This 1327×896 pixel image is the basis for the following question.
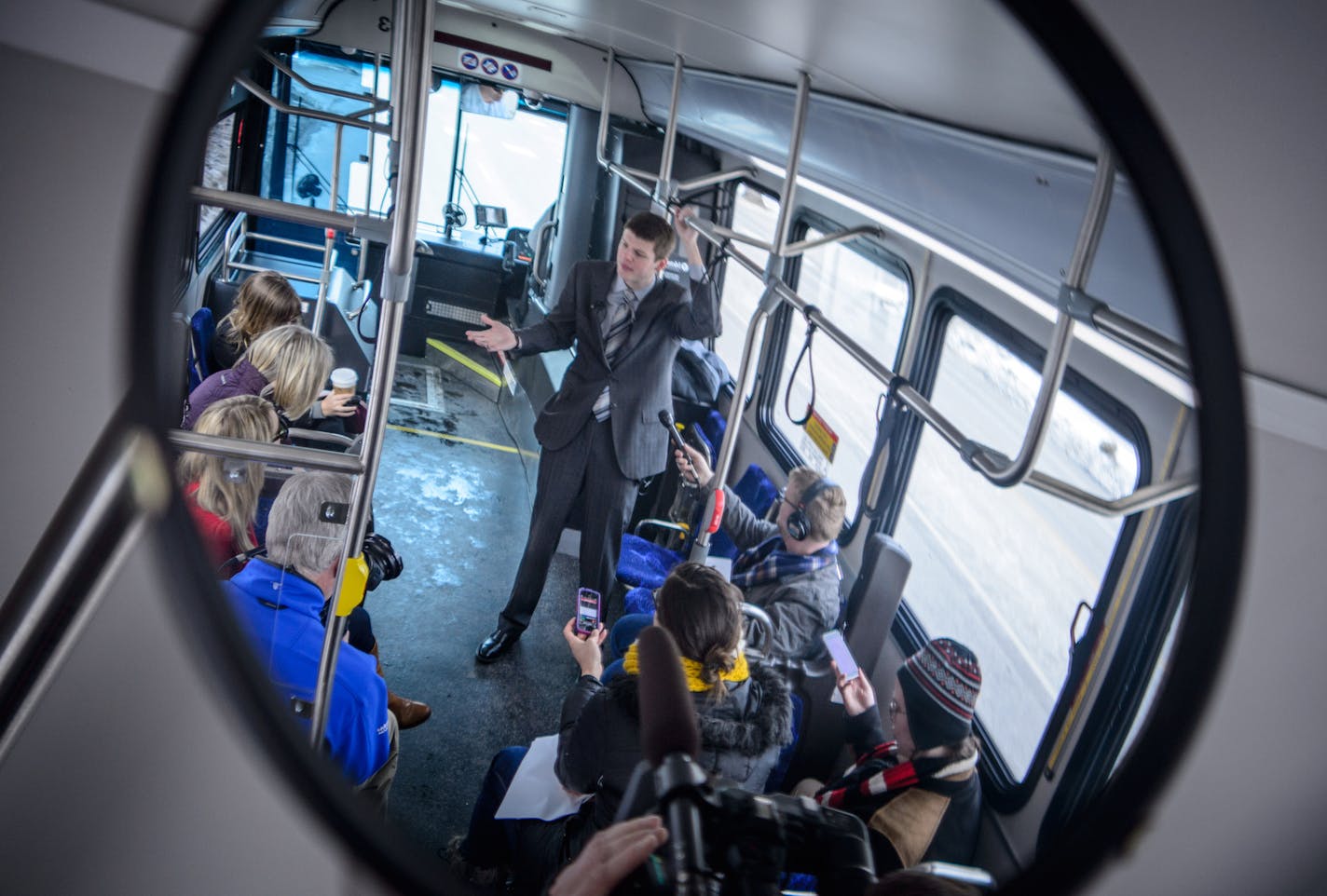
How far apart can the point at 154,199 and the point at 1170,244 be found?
0.67 metres

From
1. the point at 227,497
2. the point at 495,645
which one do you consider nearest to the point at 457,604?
the point at 495,645

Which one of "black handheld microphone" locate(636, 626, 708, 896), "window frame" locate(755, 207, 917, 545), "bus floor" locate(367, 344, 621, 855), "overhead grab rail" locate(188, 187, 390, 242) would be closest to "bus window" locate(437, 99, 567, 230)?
"bus floor" locate(367, 344, 621, 855)

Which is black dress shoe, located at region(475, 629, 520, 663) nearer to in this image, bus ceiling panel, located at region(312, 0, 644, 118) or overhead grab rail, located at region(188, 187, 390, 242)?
overhead grab rail, located at region(188, 187, 390, 242)

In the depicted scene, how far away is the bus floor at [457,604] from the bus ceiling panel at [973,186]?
2027 millimetres

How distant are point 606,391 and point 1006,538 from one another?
2099mm

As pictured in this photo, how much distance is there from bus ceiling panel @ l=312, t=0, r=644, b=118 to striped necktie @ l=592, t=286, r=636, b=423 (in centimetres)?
228

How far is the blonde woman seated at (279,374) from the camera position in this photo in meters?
3.51

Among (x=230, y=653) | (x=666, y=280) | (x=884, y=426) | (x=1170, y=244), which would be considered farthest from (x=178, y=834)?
(x=666, y=280)

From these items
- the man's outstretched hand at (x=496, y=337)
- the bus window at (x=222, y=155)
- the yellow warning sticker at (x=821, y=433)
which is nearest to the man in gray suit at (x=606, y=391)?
the man's outstretched hand at (x=496, y=337)

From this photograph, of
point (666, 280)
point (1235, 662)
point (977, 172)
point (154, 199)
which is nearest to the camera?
point (154, 199)

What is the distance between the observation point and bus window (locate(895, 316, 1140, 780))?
311 centimetres

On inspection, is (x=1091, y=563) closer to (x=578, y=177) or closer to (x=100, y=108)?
(x=100, y=108)

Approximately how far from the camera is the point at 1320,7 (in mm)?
969

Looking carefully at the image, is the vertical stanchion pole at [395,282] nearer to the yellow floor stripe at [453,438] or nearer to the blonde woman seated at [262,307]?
the blonde woman seated at [262,307]
